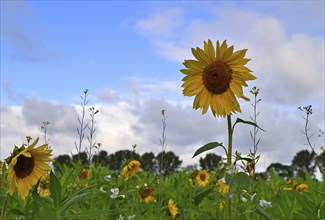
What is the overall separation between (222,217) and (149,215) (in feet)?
2.38

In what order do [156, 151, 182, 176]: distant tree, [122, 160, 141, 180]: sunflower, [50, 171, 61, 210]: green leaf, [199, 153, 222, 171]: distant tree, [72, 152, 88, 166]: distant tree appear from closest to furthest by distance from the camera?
[50, 171, 61, 210]: green leaf, [156, 151, 182, 176]: distant tree, [72, 152, 88, 166]: distant tree, [122, 160, 141, 180]: sunflower, [199, 153, 222, 171]: distant tree

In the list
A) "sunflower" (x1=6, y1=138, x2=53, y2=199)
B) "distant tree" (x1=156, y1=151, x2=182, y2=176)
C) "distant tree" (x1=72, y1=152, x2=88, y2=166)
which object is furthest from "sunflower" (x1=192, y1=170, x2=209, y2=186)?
"sunflower" (x1=6, y1=138, x2=53, y2=199)

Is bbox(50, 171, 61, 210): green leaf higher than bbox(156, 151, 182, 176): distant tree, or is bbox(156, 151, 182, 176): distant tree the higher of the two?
bbox(156, 151, 182, 176): distant tree

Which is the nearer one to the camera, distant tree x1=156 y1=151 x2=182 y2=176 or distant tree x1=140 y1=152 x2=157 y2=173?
distant tree x1=156 y1=151 x2=182 y2=176

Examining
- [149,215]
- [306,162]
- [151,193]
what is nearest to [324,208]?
[149,215]

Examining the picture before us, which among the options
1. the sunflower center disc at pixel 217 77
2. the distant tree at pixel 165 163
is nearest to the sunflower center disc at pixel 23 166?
the sunflower center disc at pixel 217 77

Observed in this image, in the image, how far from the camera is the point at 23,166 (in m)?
2.62

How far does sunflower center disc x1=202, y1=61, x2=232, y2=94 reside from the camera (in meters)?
2.64

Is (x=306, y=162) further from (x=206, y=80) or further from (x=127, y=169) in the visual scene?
(x=206, y=80)

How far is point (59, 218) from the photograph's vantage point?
7.70 ft

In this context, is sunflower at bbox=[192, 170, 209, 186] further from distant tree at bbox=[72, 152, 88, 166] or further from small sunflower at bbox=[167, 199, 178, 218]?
distant tree at bbox=[72, 152, 88, 166]

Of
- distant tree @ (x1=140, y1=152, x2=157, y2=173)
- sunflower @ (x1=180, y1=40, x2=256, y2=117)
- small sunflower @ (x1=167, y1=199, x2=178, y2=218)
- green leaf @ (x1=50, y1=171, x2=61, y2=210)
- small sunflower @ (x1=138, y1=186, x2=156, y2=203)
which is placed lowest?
green leaf @ (x1=50, y1=171, x2=61, y2=210)

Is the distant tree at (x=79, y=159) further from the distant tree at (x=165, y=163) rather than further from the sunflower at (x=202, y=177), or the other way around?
the sunflower at (x=202, y=177)

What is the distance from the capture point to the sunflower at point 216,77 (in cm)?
260
